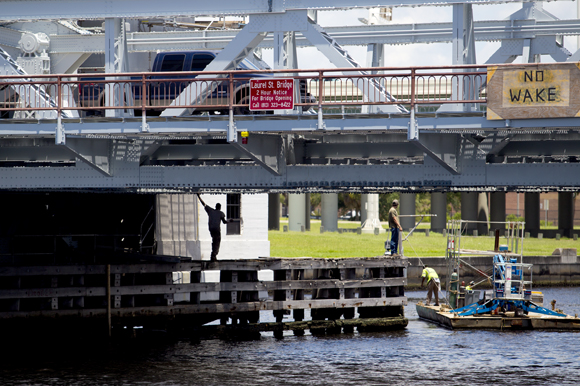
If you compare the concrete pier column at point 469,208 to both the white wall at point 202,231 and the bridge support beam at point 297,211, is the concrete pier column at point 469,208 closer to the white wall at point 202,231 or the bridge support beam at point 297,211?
the bridge support beam at point 297,211

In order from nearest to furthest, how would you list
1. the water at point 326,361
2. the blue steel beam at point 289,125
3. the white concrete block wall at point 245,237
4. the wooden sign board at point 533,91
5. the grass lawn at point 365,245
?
the wooden sign board at point 533,91, the blue steel beam at point 289,125, the water at point 326,361, the white concrete block wall at point 245,237, the grass lawn at point 365,245

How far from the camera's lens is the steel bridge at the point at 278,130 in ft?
47.9

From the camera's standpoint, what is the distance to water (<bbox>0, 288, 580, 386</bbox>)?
17.5 m

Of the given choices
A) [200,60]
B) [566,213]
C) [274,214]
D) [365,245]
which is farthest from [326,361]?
[274,214]

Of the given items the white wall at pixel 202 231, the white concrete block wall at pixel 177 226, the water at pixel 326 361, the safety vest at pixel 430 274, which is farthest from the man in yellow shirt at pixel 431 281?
the white concrete block wall at pixel 177 226

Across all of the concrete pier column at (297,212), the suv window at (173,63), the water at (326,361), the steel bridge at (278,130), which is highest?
the suv window at (173,63)

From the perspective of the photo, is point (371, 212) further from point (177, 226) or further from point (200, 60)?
point (200, 60)

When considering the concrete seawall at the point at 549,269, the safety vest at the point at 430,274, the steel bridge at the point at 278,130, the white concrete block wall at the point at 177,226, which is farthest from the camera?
the concrete seawall at the point at 549,269

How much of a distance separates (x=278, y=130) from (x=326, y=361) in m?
7.46

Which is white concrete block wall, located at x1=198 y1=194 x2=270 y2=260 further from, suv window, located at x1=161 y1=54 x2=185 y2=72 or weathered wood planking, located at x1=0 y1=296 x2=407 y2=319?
suv window, located at x1=161 y1=54 x2=185 y2=72

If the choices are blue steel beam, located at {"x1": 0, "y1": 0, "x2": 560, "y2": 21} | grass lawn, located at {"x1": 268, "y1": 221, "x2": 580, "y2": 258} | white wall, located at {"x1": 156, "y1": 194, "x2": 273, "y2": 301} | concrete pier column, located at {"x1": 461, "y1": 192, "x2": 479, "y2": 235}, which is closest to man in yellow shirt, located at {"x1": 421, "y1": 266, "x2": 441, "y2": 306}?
white wall, located at {"x1": 156, "y1": 194, "x2": 273, "y2": 301}

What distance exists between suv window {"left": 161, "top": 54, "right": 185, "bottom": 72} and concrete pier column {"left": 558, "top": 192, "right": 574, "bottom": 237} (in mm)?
46470

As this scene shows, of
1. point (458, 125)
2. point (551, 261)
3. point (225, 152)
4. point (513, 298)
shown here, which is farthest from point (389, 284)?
point (551, 261)

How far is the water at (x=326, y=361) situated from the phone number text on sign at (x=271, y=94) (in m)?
6.35
